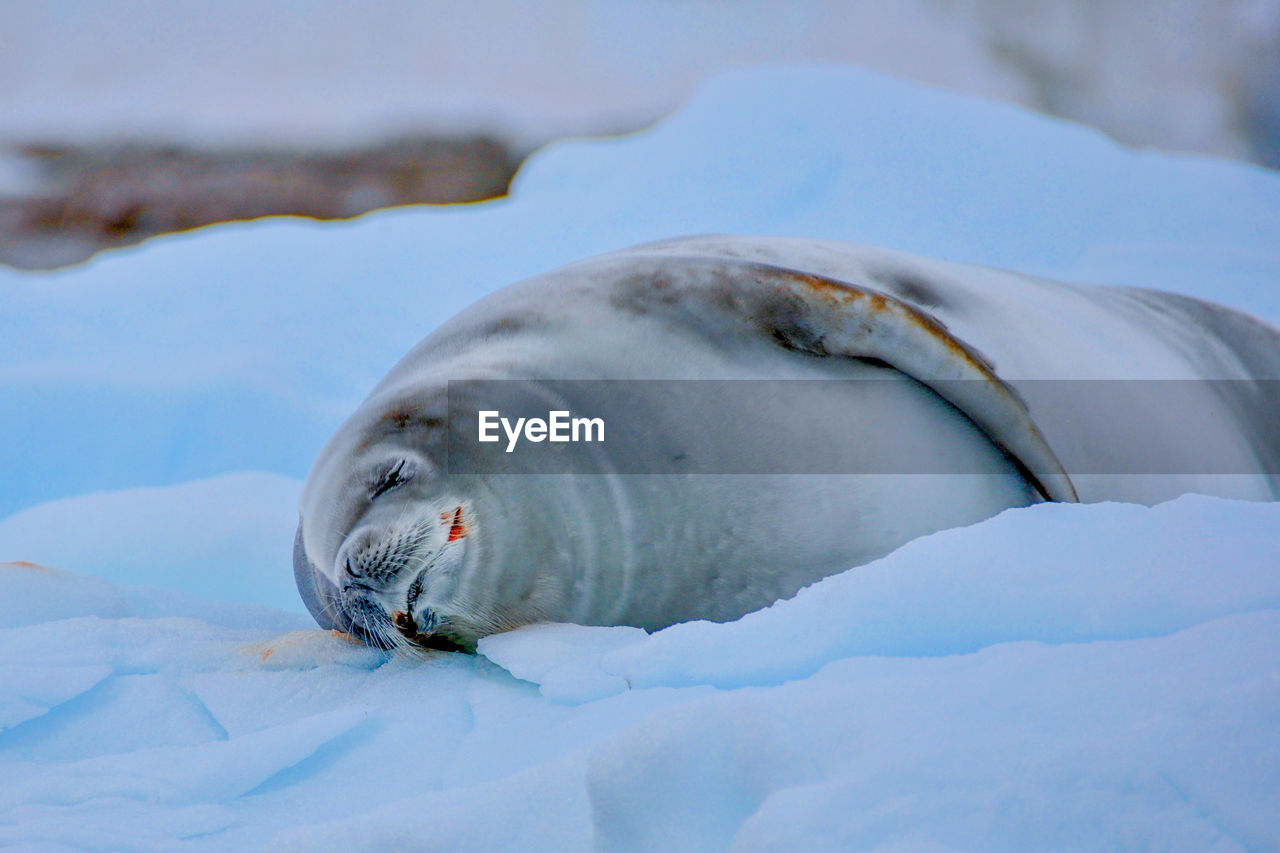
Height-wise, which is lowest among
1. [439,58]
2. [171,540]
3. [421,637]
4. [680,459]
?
[171,540]

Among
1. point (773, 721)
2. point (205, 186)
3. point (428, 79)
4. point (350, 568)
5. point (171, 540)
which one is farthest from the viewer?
point (428, 79)

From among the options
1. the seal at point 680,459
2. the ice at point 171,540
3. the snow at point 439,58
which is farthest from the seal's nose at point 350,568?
the snow at point 439,58

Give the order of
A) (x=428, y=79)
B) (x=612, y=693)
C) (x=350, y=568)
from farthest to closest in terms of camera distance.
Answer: (x=428, y=79) → (x=350, y=568) → (x=612, y=693)

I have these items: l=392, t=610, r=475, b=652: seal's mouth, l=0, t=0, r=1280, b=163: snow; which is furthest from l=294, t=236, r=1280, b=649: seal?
l=0, t=0, r=1280, b=163: snow

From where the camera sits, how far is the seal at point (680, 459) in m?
1.51

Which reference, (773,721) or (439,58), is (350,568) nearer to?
(773,721)

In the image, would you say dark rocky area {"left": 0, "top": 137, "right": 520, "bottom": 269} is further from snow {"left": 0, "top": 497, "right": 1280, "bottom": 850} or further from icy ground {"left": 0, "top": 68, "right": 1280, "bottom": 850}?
snow {"left": 0, "top": 497, "right": 1280, "bottom": 850}

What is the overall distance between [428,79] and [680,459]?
22.6ft

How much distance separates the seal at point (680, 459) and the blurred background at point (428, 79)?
529cm

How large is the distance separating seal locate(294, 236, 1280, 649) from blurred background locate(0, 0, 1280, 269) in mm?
5286

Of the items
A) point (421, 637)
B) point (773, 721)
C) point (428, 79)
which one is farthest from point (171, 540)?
point (428, 79)

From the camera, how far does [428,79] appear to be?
25.6ft

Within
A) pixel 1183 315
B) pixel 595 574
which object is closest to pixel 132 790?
pixel 595 574

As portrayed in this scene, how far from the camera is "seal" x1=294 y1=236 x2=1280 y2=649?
151 cm
